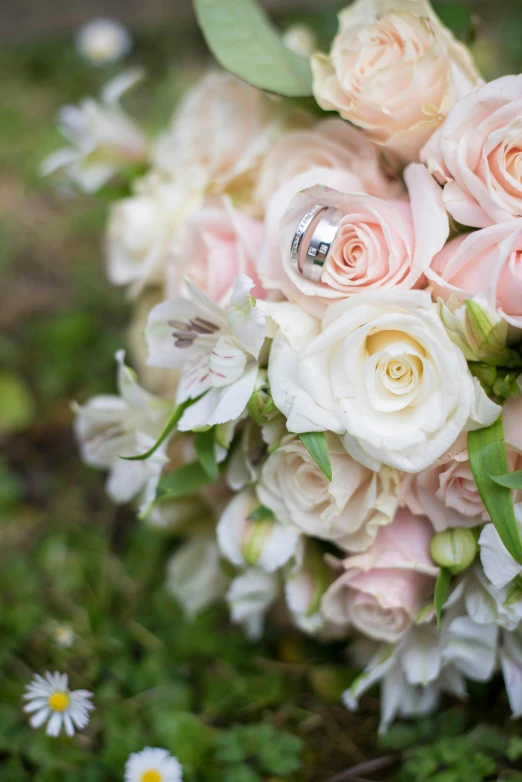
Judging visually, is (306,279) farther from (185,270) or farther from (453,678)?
(453,678)

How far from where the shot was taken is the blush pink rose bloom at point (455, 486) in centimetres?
56

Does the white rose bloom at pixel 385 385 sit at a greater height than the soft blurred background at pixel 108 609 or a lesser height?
greater

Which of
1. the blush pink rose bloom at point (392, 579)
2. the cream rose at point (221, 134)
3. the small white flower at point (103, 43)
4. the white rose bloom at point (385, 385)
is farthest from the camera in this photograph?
the small white flower at point (103, 43)

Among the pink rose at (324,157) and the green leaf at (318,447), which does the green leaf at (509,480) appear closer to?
the green leaf at (318,447)

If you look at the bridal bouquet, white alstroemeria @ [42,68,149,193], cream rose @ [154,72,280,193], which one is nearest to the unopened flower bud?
the bridal bouquet

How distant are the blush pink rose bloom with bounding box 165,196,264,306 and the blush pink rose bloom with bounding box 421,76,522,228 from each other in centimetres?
18

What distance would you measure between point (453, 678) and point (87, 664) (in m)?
0.38

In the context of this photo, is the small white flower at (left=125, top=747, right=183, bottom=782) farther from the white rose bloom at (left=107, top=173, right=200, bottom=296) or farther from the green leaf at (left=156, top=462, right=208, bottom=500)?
the white rose bloom at (left=107, top=173, right=200, bottom=296)

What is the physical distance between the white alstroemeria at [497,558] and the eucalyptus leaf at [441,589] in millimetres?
43

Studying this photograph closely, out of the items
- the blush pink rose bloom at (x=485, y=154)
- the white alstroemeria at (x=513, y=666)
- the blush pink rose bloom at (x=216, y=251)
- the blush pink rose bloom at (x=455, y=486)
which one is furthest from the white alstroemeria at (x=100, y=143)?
the white alstroemeria at (x=513, y=666)

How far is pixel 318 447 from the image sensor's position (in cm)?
53

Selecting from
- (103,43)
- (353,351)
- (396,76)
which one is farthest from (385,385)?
(103,43)

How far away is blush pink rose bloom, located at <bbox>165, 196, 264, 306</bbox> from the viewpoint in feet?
2.14

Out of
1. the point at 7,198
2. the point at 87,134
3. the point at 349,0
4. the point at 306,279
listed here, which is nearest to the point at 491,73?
the point at 349,0
